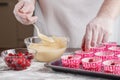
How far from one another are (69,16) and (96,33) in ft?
1.96

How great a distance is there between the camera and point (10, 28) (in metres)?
3.74

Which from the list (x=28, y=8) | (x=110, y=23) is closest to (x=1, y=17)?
(x=28, y=8)

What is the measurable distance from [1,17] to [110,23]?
2.40m

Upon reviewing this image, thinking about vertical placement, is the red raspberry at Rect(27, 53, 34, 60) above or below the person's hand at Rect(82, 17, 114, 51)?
below

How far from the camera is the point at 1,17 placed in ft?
12.2

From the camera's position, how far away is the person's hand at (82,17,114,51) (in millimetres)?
1407

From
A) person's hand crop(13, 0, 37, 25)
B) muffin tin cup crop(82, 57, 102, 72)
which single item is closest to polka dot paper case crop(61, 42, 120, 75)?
muffin tin cup crop(82, 57, 102, 72)

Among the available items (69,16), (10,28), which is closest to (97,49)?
(69,16)

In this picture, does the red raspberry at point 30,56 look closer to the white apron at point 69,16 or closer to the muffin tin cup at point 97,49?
the muffin tin cup at point 97,49

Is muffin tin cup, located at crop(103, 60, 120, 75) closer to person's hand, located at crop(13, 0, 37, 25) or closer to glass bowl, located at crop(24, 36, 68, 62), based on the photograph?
glass bowl, located at crop(24, 36, 68, 62)

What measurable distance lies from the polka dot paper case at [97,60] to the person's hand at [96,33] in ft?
0.16

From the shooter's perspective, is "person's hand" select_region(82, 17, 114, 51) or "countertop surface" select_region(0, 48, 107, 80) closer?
"countertop surface" select_region(0, 48, 107, 80)

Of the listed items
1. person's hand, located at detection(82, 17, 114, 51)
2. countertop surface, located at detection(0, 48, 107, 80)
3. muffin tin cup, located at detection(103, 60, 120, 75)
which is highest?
person's hand, located at detection(82, 17, 114, 51)

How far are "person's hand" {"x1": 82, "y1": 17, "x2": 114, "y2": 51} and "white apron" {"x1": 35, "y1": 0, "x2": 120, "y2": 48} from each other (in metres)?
0.49
